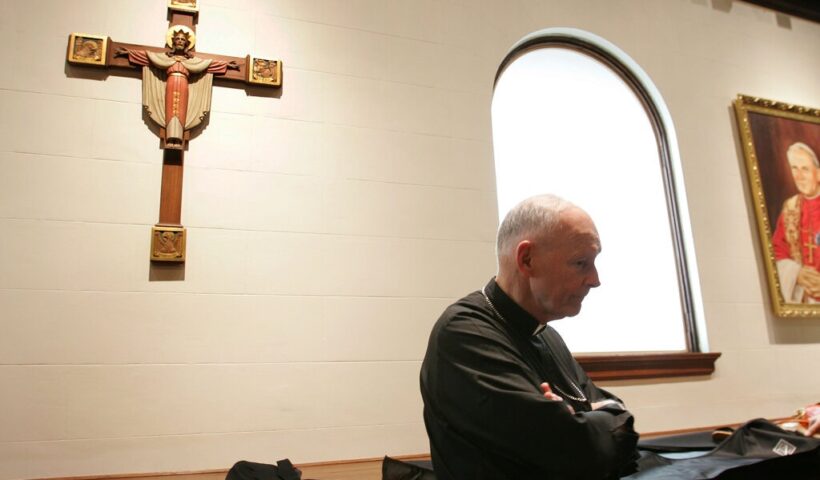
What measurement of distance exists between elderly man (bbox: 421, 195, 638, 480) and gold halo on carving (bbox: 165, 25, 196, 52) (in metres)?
2.25

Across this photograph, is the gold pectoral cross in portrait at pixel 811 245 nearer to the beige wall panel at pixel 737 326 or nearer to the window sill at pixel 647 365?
the beige wall panel at pixel 737 326

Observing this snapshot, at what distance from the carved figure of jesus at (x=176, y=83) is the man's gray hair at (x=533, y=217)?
198 cm

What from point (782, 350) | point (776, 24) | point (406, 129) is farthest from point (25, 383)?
point (776, 24)

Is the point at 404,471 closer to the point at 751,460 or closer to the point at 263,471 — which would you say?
the point at 263,471

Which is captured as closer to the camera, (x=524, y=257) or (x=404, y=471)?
(x=524, y=257)

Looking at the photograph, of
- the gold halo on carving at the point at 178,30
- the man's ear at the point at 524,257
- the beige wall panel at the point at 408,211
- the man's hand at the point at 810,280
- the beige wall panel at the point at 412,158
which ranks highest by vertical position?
the gold halo on carving at the point at 178,30

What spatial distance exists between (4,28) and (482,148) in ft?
8.99

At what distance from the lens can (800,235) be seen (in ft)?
14.9

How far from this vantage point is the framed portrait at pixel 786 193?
174 inches

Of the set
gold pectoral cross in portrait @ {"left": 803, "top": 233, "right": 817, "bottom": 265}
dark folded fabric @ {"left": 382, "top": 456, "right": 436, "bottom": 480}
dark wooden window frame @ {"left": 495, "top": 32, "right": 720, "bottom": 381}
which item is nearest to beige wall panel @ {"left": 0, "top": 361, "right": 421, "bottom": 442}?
dark folded fabric @ {"left": 382, "top": 456, "right": 436, "bottom": 480}

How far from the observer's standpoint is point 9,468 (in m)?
2.62

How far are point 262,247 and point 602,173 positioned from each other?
273 centimetres

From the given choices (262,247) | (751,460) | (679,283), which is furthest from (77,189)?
(679,283)

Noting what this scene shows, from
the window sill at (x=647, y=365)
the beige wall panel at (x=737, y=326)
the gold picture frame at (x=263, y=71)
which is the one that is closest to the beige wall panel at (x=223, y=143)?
the gold picture frame at (x=263, y=71)
